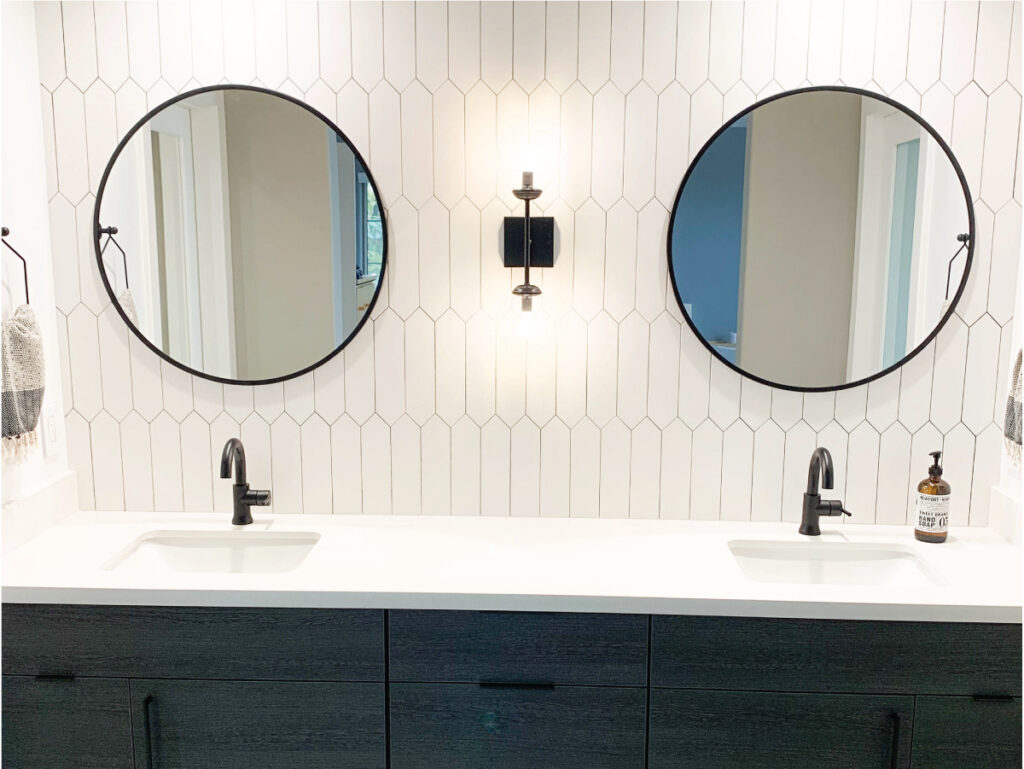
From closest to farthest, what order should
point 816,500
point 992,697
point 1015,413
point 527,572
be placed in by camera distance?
point 992,697 < point 527,572 < point 1015,413 < point 816,500

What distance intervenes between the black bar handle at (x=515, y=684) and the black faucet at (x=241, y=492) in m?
0.72

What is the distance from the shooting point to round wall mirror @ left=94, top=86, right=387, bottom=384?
203 centimetres

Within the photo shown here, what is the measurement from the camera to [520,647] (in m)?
1.70

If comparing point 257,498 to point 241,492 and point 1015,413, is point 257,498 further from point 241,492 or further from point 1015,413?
point 1015,413

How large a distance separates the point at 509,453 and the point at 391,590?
1.87 feet

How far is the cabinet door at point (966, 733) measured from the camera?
168 cm

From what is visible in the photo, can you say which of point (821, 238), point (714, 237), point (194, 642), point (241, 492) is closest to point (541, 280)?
point (714, 237)

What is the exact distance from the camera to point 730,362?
2.06 meters

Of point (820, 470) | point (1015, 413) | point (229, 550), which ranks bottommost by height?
point (229, 550)

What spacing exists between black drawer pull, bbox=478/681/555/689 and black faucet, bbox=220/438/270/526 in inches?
28.7

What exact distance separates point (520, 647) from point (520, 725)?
17 cm

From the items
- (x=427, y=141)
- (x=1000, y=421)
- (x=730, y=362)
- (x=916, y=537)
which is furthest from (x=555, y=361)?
(x=1000, y=421)

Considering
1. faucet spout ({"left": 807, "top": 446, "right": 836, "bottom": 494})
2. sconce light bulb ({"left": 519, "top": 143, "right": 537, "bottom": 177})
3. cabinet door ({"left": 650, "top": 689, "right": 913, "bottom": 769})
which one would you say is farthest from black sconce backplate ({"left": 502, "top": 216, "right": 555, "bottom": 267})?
cabinet door ({"left": 650, "top": 689, "right": 913, "bottom": 769})

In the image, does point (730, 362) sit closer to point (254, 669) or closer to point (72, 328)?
point (254, 669)
